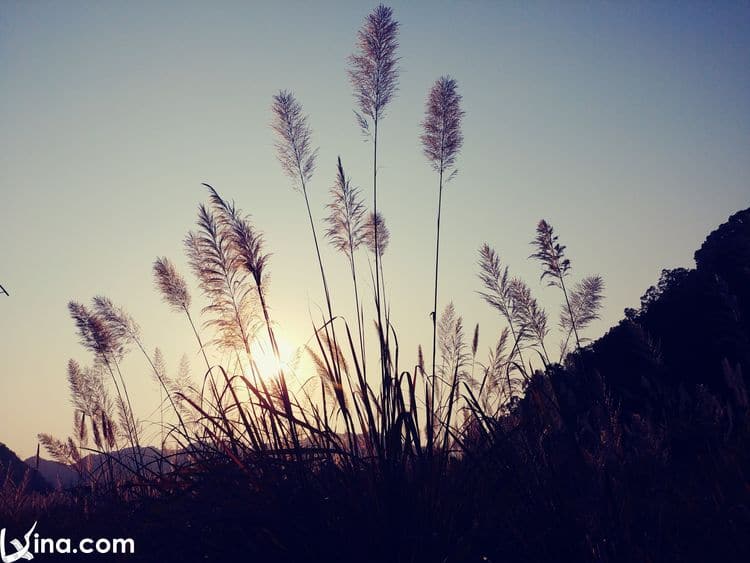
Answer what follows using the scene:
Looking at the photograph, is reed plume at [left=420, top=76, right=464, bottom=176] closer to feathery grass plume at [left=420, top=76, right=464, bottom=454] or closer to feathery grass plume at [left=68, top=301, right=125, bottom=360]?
feathery grass plume at [left=420, top=76, right=464, bottom=454]

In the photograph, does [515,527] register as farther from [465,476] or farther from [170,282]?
[170,282]

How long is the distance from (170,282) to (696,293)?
45.8 ft

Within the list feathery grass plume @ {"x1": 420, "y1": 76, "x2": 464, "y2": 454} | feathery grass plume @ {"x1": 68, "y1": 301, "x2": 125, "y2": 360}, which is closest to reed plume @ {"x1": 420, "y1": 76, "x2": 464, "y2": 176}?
feathery grass plume @ {"x1": 420, "y1": 76, "x2": 464, "y2": 454}

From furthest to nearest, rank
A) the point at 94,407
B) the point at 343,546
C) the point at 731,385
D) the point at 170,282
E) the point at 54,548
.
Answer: the point at 94,407 < the point at 170,282 < the point at 731,385 < the point at 54,548 < the point at 343,546

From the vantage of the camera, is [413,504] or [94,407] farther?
[94,407]

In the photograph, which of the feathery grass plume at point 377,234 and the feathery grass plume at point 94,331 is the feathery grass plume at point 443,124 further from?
the feathery grass plume at point 94,331

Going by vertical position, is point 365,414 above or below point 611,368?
below

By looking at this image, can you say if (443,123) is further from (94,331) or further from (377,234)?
(94,331)

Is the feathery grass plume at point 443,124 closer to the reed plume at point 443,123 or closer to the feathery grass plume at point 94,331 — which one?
the reed plume at point 443,123

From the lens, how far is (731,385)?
3.87m

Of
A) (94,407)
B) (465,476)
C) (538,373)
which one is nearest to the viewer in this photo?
(465,476)

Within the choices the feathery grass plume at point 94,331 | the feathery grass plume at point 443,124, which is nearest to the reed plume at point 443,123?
the feathery grass plume at point 443,124

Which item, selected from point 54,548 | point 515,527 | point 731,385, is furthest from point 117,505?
point 731,385

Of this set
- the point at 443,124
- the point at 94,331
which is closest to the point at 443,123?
the point at 443,124
